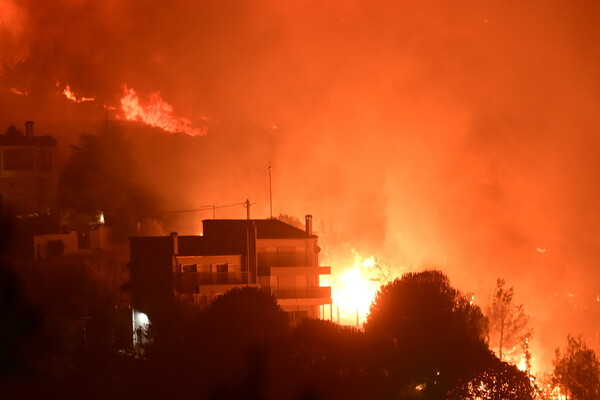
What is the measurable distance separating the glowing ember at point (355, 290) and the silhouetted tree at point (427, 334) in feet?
31.8

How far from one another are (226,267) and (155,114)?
30709 millimetres

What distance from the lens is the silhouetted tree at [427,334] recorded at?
124 feet

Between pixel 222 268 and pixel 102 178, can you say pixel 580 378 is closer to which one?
pixel 222 268

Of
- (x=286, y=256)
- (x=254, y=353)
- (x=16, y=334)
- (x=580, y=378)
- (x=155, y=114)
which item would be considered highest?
(x=155, y=114)

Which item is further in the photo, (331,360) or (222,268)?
(222,268)

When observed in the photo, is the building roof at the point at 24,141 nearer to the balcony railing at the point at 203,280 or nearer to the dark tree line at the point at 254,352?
the dark tree line at the point at 254,352

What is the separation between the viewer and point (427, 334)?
39906 millimetres

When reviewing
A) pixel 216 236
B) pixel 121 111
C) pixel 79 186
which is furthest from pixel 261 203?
pixel 216 236

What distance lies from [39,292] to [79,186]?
1401 cm

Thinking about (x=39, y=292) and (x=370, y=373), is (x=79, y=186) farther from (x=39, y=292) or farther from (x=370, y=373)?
(x=370, y=373)

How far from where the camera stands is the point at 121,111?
72.0 metres

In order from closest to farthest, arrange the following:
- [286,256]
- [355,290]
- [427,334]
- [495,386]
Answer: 1. [495,386]
2. [427,334]
3. [286,256]
4. [355,290]

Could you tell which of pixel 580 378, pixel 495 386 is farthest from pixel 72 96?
pixel 495 386

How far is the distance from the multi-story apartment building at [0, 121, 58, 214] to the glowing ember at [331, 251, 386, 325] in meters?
16.7
